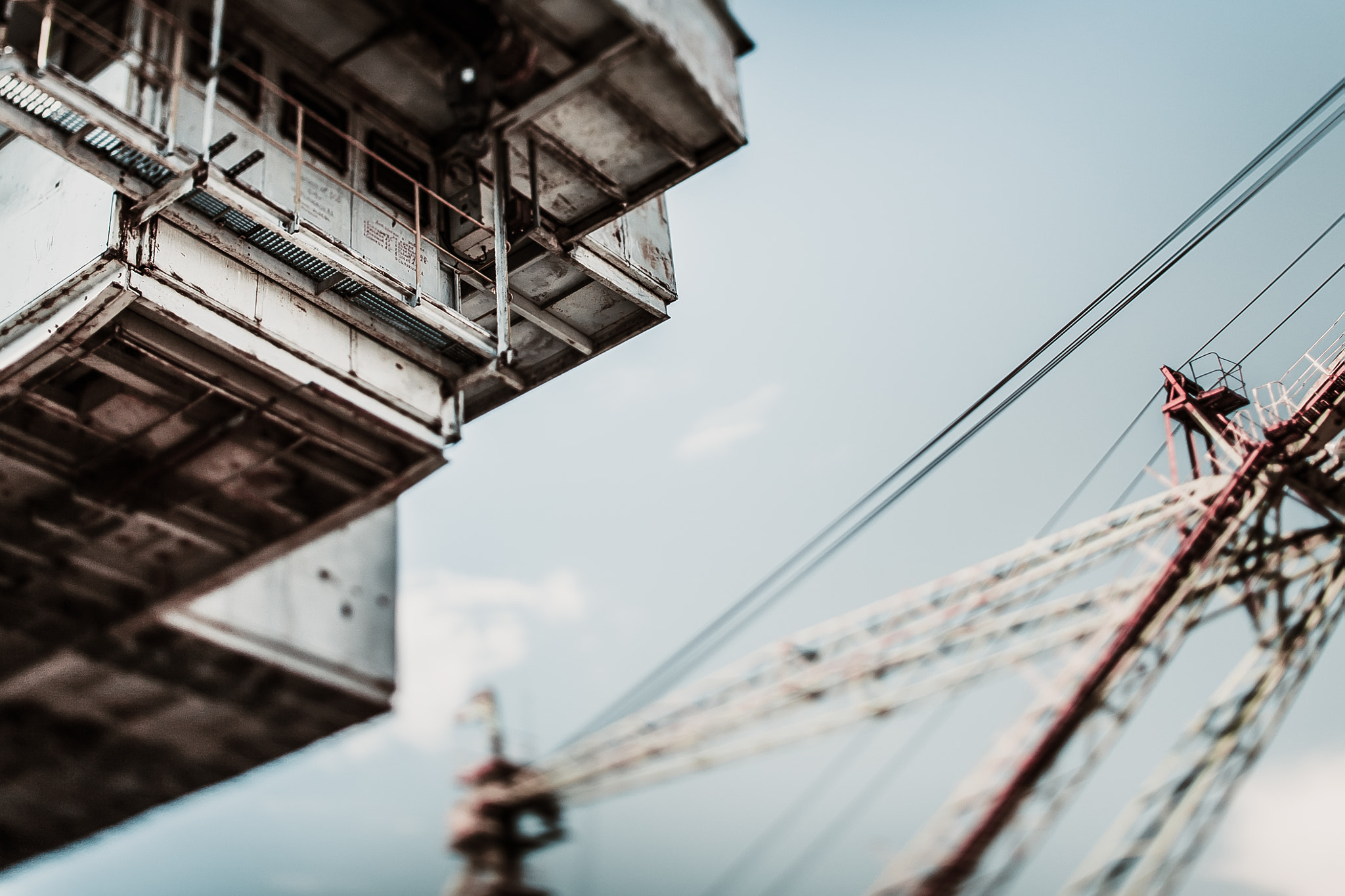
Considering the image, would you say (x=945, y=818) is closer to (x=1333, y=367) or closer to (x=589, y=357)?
(x=589, y=357)

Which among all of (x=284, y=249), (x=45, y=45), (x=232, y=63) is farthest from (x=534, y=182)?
(x=45, y=45)

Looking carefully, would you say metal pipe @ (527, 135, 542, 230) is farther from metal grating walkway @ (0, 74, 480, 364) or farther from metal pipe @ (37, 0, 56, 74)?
metal pipe @ (37, 0, 56, 74)

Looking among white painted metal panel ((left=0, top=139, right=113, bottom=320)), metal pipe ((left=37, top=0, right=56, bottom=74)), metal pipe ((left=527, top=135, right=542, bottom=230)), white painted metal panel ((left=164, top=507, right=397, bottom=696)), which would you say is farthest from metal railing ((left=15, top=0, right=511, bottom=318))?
white painted metal panel ((left=164, top=507, right=397, bottom=696))

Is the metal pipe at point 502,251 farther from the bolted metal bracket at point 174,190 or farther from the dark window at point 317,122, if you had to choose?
the bolted metal bracket at point 174,190

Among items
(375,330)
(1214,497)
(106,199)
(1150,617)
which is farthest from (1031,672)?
(106,199)

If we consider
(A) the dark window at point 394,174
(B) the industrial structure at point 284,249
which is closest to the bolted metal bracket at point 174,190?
(B) the industrial structure at point 284,249

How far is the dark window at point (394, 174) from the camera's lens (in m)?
13.9

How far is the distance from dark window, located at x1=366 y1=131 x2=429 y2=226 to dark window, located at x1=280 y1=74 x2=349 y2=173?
36 centimetres

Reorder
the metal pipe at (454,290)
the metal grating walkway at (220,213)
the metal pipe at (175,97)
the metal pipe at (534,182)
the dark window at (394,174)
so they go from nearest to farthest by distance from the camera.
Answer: the metal grating walkway at (220,213), the metal pipe at (175,97), the metal pipe at (534,182), the dark window at (394,174), the metal pipe at (454,290)

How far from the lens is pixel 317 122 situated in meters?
13.6

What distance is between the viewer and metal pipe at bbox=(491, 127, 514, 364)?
44.8 ft

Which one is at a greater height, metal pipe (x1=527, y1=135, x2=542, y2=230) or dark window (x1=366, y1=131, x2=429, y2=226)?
dark window (x1=366, y1=131, x2=429, y2=226)

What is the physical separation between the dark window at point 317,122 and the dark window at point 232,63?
343 mm

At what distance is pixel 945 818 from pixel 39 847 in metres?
18.8
